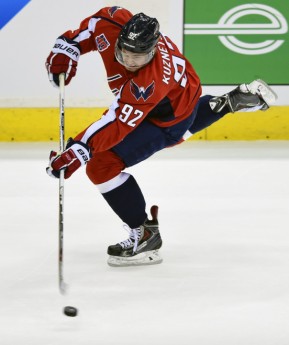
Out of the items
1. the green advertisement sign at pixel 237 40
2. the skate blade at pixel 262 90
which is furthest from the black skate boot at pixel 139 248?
the green advertisement sign at pixel 237 40

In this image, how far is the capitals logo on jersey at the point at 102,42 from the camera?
9.60 feet

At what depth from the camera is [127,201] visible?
2.94 m

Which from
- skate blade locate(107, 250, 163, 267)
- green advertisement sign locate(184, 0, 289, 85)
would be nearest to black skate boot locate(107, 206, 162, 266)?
skate blade locate(107, 250, 163, 267)

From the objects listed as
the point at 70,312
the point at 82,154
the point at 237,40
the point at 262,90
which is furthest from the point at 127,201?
the point at 237,40

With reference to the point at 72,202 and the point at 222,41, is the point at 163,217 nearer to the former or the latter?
the point at 72,202

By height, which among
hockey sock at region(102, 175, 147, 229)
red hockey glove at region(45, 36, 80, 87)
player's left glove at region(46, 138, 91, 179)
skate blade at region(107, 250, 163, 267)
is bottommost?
skate blade at region(107, 250, 163, 267)

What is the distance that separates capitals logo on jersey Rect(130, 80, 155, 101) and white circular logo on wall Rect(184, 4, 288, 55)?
10.3 ft

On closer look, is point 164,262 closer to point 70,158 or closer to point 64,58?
point 70,158

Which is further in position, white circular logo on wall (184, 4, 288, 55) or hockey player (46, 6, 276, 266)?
white circular logo on wall (184, 4, 288, 55)

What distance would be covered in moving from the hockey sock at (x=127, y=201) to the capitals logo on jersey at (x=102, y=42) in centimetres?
45

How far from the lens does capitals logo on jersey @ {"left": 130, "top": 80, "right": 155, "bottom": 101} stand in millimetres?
2631

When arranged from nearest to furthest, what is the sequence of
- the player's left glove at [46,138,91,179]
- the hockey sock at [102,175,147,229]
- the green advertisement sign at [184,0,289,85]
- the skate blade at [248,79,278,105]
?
the player's left glove at [46,138,91,179] < the hockey sock at [102,175,147,229] < the skate blade at [248,79,278,105] < the green advertisement sign at [184,0,289,85]

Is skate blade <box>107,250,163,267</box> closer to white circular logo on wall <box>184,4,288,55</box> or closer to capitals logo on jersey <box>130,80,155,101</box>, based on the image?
capitals logo on jersey <box>130,80,155,101</box>

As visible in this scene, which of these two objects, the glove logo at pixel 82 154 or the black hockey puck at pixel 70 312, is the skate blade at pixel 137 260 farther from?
the black hockey puck at pixel 70 312
